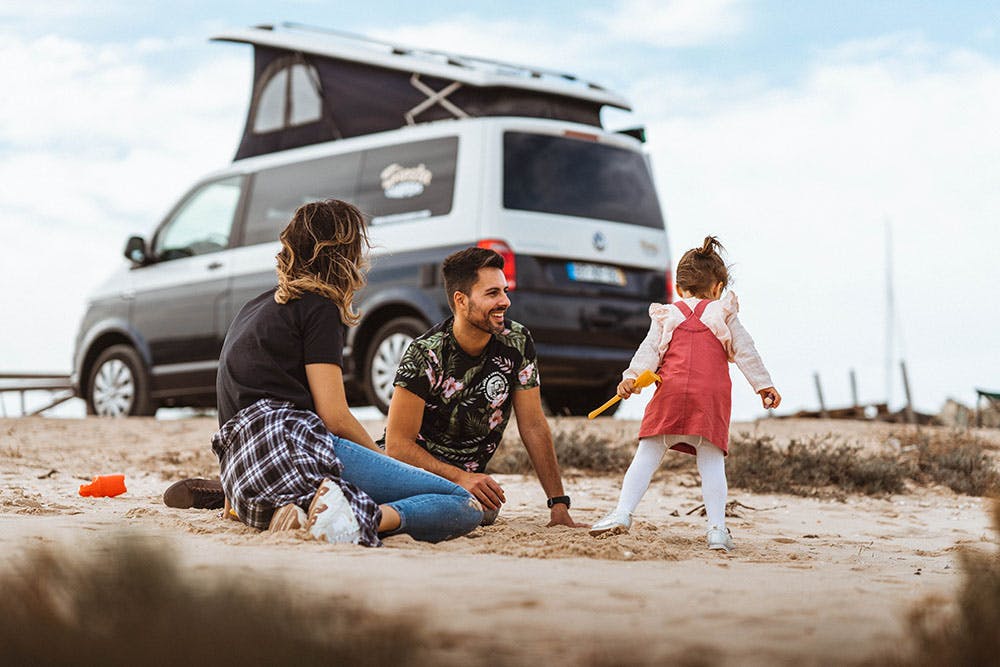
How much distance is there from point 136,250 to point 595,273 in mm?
4706

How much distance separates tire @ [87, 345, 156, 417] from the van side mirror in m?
0.86

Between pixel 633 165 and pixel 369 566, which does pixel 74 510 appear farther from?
pixel 633 165

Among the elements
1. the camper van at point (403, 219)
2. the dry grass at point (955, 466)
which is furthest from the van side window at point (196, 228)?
the dry grass at point (955, 466)

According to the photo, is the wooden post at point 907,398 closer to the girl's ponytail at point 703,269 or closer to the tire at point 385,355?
the tire at point 385,355

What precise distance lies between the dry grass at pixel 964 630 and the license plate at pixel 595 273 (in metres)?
6.73

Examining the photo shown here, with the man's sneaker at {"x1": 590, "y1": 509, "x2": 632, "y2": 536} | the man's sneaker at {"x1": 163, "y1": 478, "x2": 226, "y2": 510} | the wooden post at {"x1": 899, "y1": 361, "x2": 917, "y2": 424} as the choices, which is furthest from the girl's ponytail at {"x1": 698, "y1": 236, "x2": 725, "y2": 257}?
the wooden post at {"x1": 899, "y1": 361, "x2": 917, "y2": 424}

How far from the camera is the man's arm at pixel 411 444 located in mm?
5105

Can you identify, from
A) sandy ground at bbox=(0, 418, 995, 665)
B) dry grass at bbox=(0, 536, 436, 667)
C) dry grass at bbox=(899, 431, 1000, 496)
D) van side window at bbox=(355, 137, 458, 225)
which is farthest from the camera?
van side window at bbox=(355, 137, 458, 225)

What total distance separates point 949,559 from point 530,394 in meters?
1.86

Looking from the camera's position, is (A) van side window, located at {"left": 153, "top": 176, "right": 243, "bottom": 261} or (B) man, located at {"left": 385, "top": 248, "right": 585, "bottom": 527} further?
(A) van side window, located at {"left": 153, "top": 176, "right": 243, "bottom": 261}

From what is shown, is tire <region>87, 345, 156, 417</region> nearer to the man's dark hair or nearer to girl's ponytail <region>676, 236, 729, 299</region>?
the man's dark hair

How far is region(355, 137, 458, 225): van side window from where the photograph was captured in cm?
973

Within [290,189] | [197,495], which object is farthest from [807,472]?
[290,189]

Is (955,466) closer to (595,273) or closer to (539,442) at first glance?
(595,273)
